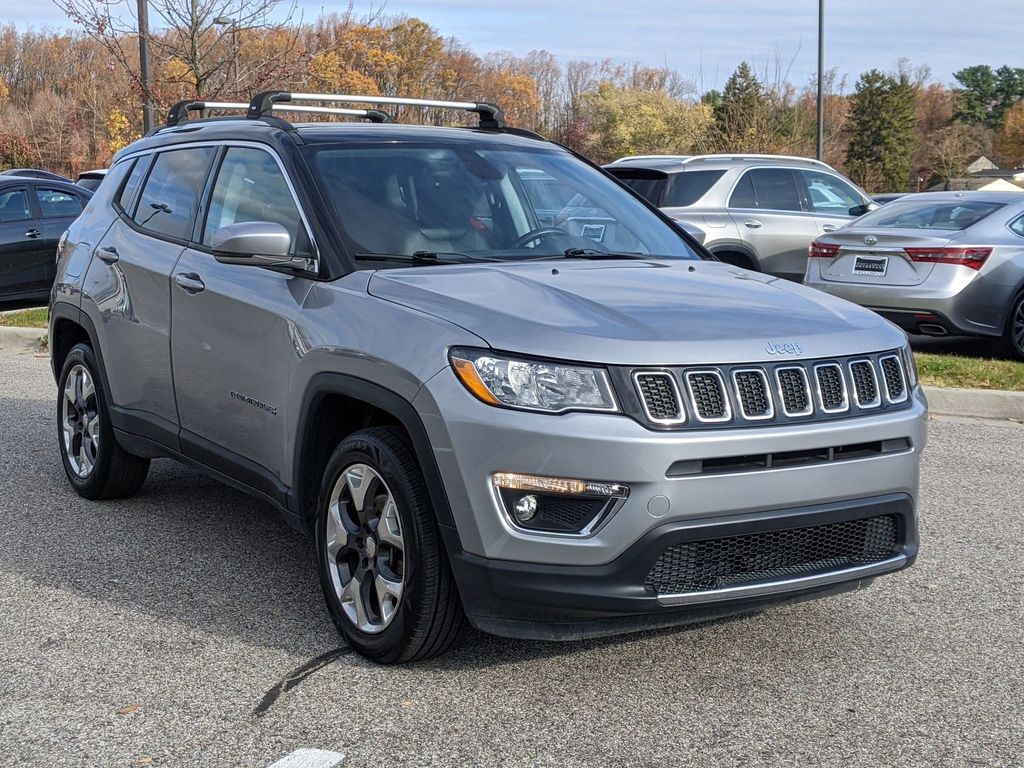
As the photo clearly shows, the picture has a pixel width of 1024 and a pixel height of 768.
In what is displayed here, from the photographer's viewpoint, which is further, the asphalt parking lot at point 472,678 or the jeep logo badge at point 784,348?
the jeep logo badge at point 784,348

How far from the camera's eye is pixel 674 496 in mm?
3562

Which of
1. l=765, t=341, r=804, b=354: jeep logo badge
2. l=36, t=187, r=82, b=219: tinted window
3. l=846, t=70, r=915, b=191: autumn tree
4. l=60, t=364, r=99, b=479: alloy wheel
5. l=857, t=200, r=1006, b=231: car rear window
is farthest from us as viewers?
l=846, t=70, r=915, b=191: autumn tree

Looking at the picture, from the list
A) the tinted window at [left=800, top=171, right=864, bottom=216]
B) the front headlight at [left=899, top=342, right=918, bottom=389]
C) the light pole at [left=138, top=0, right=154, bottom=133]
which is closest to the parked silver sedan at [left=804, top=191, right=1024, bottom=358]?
the tinted window at [left=800, top=171, right=864, bottom=216]

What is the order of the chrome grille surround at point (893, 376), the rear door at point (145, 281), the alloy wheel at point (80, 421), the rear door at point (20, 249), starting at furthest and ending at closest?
the rear door at point (20, 249), the alloy wheel at point (80, 421), the rear door at point (145, 281), the chrome grille surround at point (893, 376)

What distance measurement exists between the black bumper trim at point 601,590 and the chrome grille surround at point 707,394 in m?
0.29

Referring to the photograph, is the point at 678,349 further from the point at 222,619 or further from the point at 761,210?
the point at 761,210

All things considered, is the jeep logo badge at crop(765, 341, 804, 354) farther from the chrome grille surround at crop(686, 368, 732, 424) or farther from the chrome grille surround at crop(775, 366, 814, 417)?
the chrome grille surround at crop(686, 368, 732, 424)

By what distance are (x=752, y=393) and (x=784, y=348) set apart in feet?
0.65

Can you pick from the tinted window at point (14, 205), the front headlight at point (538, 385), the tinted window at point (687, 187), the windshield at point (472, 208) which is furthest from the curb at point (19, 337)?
the front headlight at point (538, 385)

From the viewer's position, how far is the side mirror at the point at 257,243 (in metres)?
4.42

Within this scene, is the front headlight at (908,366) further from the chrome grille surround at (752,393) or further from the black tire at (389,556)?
the black tire at (389,556)

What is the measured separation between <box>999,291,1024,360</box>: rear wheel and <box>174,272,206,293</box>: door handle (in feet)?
25.0

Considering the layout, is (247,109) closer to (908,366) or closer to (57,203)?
(908,366)

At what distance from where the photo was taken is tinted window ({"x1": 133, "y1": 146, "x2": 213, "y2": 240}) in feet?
18.1
